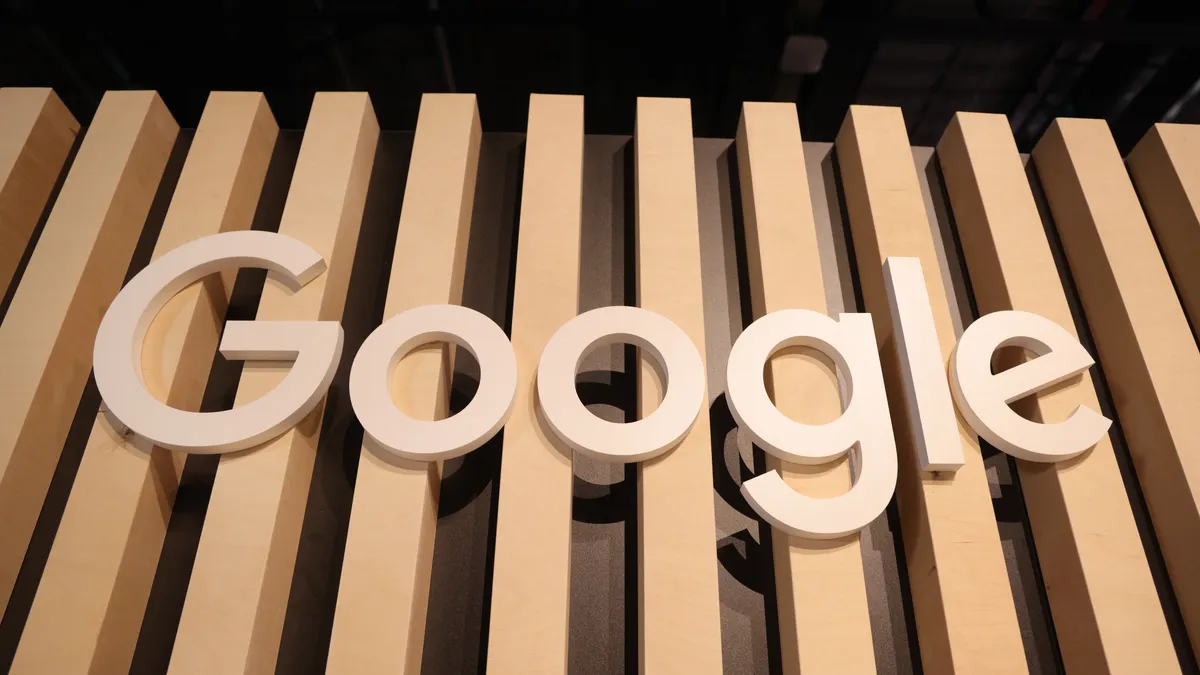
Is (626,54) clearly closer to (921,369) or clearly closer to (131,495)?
(921,369)

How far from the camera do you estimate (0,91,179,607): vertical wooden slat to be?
156cm

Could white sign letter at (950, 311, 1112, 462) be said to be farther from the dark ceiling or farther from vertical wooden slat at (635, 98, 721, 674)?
the dark ceiling

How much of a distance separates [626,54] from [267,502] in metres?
1.67

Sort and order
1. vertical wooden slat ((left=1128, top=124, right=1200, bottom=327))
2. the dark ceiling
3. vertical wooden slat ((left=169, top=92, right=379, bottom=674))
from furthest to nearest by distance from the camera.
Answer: the dark ceiling, vertical wooden slat ((left=1128, top=124, right=1200, bottom=327)), vertical wooden slat ((left=169, top=92, right=379, bottom=674))

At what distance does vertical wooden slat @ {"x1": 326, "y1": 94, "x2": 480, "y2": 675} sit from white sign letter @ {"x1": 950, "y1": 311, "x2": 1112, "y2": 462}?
1.17m

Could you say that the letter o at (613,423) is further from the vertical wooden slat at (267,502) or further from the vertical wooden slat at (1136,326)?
the vertical wooden slat at (1136,326)

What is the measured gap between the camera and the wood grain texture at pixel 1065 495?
1.45 meters

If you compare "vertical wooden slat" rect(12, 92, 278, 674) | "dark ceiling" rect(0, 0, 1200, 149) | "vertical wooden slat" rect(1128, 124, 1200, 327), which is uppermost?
"dark ceiling" rect(0, 0, 1200, 149)

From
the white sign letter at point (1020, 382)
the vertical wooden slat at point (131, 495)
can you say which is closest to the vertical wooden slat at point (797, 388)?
the white sign letter at point (1020, 382)

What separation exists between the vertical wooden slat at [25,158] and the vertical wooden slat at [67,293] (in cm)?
12

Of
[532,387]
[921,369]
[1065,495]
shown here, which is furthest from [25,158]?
[1065,495]

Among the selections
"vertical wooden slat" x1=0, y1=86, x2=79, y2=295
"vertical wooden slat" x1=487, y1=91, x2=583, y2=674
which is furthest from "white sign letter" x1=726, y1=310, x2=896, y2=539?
"vertical wooden slat" x1=0, y1=86, x2=79, y2=295

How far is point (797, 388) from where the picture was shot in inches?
64.7

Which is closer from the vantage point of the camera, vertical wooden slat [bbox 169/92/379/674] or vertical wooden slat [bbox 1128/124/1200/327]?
vertical wooden slat [bbox 169/92/379/674]
